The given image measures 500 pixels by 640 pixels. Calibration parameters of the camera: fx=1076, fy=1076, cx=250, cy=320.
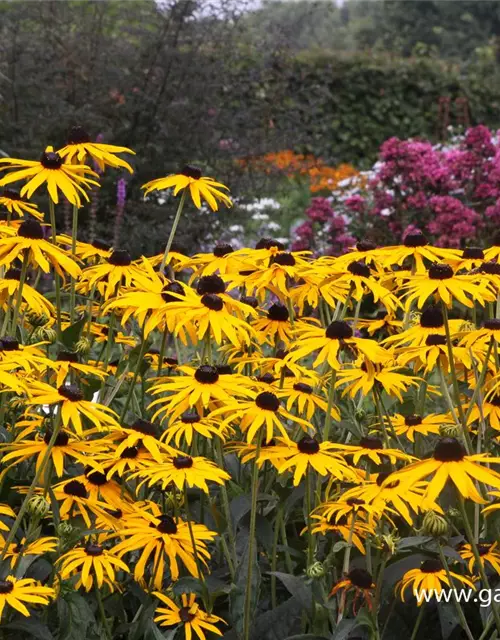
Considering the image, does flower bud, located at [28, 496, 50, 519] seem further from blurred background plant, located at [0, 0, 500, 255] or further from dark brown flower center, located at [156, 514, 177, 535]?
blurred background plant, located at [0, 0, 500, 255]

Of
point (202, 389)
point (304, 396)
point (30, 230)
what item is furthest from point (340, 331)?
point (30, 230)

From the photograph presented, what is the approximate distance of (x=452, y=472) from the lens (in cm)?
154

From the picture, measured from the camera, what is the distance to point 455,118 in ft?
42.3

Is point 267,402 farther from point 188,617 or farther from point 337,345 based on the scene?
point 188,617

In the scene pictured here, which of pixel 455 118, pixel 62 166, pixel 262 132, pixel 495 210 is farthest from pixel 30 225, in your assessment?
pixel 455 118

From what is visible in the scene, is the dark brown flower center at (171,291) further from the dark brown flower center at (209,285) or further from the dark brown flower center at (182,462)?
the dark brown flower center at (182,462)

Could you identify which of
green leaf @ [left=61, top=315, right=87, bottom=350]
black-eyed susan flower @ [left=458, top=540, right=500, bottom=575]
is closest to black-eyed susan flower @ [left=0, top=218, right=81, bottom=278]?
green leaf @ [left=61, top=315, right=87, bottom=350]

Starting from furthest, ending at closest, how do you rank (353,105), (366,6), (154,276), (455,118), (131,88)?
(366,6) < (455,118) < (353,105) < (131,88) < (154,276)

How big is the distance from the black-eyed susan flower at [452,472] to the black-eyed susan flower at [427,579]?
8.8 inches

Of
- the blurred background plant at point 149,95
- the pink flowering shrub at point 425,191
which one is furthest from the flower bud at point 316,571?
the pink flowering shrub at point 425,191

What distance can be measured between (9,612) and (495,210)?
4.09 meters

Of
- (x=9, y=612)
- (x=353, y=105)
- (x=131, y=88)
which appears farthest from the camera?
(x=353, y=105)

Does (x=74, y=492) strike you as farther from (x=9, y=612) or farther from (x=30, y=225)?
(x=30, y=225)

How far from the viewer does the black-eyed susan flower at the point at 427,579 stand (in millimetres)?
1732
